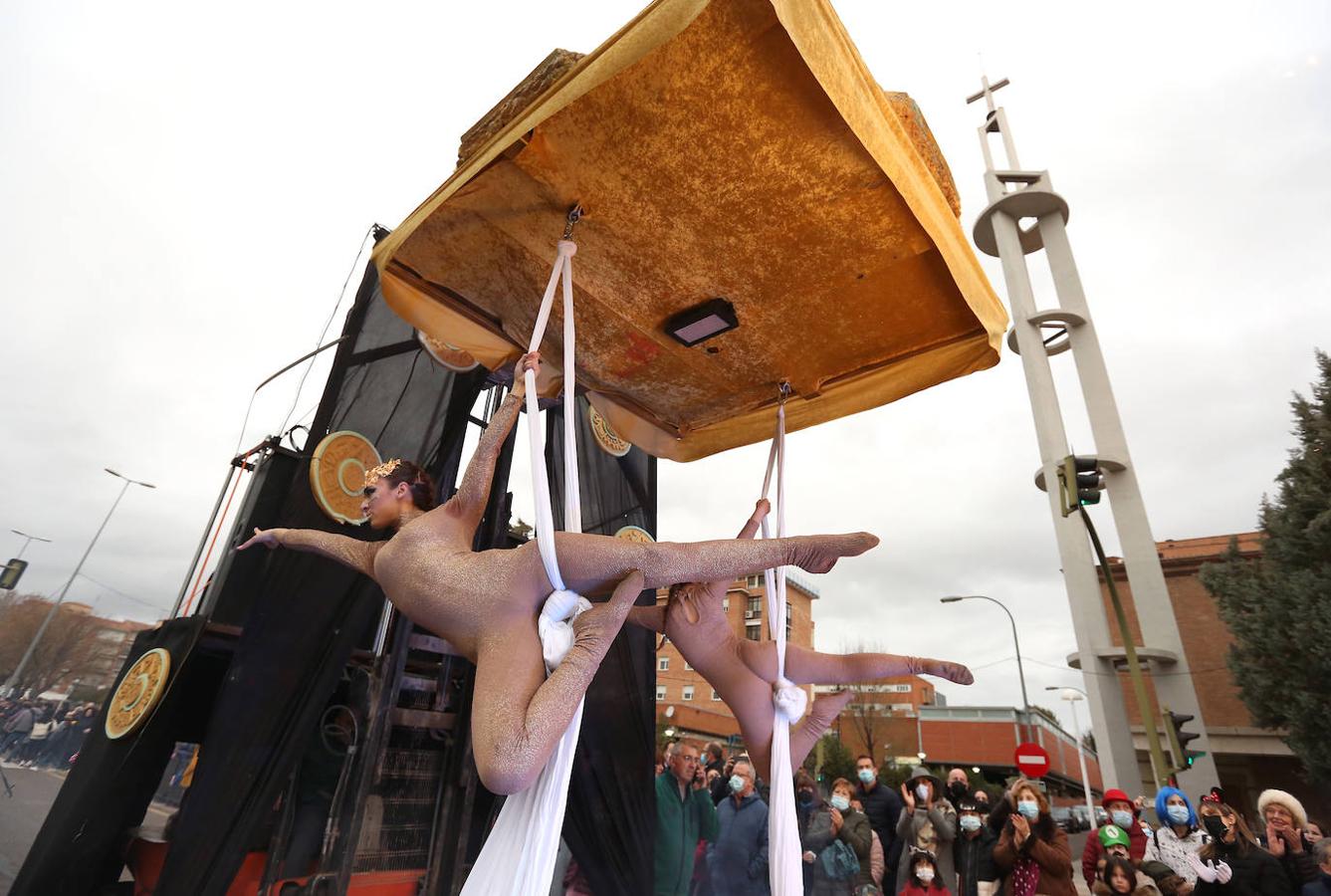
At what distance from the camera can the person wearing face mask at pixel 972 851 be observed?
4.69m

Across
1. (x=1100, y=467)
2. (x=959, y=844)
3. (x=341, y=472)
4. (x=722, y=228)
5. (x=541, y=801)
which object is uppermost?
(x=1100, y=467)

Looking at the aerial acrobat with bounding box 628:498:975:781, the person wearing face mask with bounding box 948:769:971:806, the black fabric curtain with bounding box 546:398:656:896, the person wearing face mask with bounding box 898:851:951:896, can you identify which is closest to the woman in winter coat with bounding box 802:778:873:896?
the person wearing face mask with bounding box 898:851:951:896

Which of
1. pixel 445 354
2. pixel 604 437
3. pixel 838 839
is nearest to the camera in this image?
pixel 445 354

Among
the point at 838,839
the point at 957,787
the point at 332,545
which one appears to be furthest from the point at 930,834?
the point at 332,545

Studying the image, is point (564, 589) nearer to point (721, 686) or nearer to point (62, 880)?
point (721, 686)

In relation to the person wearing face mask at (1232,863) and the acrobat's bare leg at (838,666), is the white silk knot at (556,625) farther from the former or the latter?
the person wearing face mask at (1232,863)

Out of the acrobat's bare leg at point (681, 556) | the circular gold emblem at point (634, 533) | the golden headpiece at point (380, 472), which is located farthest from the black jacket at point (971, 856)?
the golden headpiece at point (380, 472)

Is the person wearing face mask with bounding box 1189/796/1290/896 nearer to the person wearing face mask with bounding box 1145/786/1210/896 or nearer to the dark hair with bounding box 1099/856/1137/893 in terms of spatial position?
the person wearing face mask with bounding box 1145/786/1210/896

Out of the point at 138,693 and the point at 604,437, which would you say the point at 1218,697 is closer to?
the point at 604,437

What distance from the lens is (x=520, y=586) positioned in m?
2.01

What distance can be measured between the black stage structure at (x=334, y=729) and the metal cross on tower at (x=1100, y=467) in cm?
1213

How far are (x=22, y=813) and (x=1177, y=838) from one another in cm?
1259

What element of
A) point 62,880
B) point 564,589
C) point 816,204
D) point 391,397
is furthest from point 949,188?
point 62,880

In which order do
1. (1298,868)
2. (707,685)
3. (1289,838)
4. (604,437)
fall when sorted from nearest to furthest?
(1298,868) < (1289,838) < (604,437) < (707,685)
